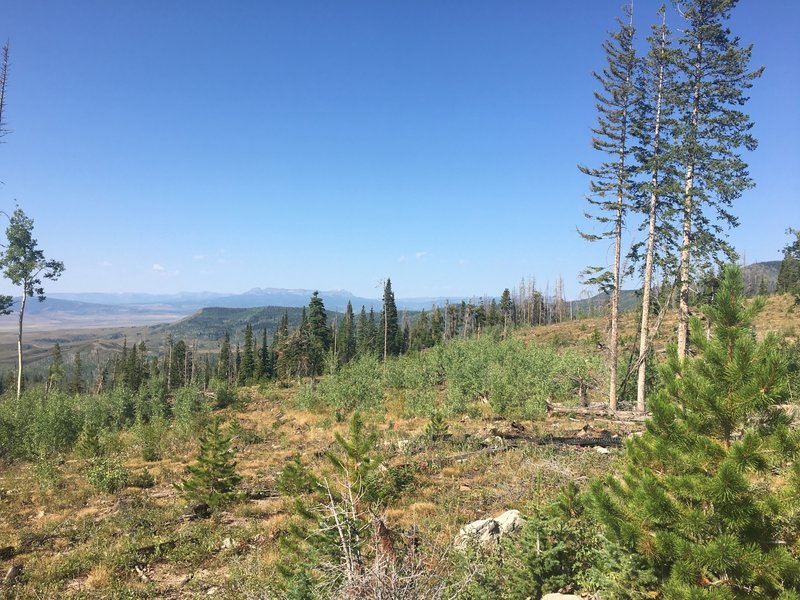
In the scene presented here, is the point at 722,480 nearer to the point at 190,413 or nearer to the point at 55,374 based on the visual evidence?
the point at 190,413

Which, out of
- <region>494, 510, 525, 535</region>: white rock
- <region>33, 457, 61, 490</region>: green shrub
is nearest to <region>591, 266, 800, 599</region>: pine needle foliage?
<region>494, 510, 525, 535</region>: white rock

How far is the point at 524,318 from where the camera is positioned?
10131 cm

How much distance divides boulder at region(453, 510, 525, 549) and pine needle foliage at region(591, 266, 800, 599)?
2.11 metres

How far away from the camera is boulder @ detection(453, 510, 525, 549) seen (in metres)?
5.74

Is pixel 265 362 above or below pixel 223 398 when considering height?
below

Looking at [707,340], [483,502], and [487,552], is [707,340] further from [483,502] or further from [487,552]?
[483,502]

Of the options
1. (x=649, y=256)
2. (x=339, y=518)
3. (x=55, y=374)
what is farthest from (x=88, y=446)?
(x=55, y=374)

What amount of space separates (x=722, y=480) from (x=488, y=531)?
3.69m

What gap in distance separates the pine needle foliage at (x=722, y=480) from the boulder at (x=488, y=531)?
2.11 m

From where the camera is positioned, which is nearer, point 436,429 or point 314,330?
point 436,429

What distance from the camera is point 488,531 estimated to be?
6.13 meters

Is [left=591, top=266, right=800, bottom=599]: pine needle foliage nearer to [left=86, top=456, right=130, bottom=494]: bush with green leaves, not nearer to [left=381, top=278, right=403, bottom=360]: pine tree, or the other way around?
[left=86, top=456, right=130, bottom=494]: bush with green leaves

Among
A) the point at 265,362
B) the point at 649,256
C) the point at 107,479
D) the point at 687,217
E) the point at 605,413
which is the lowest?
the point at 265,362

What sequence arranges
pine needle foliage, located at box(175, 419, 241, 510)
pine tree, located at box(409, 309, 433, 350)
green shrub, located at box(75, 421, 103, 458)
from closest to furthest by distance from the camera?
1. pine needle foliage, located at box(175, 419, 241, 510)
2. green shrub, located at box(75, 421, 103, 458)
3. pine tree, located at box(409, 309, 433, 350)
